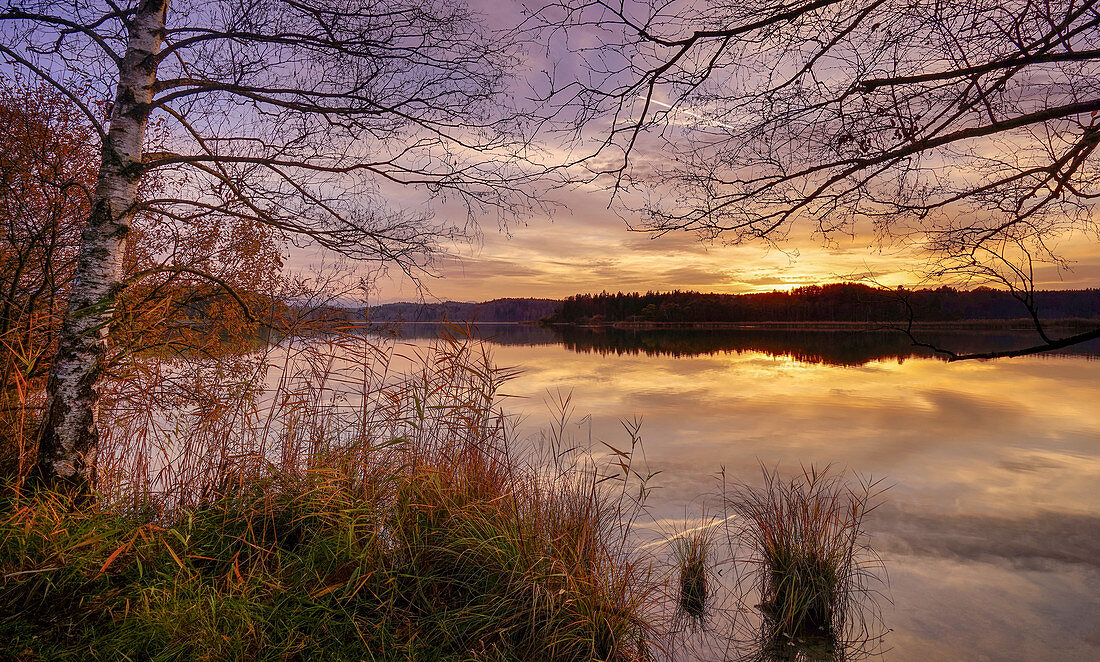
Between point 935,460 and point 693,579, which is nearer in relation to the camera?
point 693,579

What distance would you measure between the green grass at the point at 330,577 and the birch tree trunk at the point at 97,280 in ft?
1.32

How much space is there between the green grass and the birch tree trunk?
0.40 m

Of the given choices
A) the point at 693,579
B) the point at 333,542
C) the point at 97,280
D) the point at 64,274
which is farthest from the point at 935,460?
the point at 64,274

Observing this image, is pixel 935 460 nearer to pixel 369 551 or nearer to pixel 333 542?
pixel 369 551

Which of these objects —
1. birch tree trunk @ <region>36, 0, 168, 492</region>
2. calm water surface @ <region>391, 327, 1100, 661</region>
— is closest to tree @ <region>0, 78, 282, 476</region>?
birch tree trunk @ <region>36, 0, 168, 492</region>

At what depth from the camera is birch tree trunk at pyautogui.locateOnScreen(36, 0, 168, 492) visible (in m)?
4.13

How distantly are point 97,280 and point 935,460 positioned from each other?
13424 mm

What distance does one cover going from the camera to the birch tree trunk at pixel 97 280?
163 inches

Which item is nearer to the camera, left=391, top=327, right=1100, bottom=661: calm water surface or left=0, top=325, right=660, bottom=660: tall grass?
left=0, top=325, right=660, bottom=660: tall grass

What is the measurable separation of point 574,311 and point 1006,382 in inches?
3200

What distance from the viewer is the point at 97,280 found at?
4.30 meters

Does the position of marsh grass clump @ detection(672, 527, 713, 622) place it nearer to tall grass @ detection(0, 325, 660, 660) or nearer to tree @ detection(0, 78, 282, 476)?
tall grass @ detection(0, 325, 660, 660)

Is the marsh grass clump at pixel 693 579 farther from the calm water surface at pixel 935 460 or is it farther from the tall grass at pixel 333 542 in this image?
the calm water surface at pixel 935 460

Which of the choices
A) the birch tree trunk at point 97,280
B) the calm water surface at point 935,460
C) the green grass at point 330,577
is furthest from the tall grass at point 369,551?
the calm water surface at point 935,460
